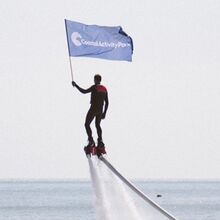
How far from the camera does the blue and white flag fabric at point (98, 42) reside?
142 feet

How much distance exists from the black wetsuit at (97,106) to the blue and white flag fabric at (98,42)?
2.09 m

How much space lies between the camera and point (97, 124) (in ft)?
138

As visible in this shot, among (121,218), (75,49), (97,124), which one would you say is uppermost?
(75,49)

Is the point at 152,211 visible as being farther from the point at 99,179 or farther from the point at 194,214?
the point at 194,214

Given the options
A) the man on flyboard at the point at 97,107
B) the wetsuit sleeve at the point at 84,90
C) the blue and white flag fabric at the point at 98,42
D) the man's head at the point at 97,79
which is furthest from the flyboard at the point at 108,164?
the blue and white flag fabric at the point at 98,42

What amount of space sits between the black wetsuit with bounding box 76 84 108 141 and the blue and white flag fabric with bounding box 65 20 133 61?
6.87 feet

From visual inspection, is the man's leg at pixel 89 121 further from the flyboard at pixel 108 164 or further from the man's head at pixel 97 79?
the man's head at pixel 97 79

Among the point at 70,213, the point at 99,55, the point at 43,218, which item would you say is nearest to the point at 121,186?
the point at 99,55

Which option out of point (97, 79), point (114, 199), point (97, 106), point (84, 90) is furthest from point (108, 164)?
point (97, 79)

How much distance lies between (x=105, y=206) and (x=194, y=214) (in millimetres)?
98559

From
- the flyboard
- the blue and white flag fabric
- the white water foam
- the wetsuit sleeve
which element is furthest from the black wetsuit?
the blue and white flag fabric

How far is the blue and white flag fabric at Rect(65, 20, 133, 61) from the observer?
43281mm

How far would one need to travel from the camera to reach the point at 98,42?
43.3 m

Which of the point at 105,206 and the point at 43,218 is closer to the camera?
the point at 105,206
